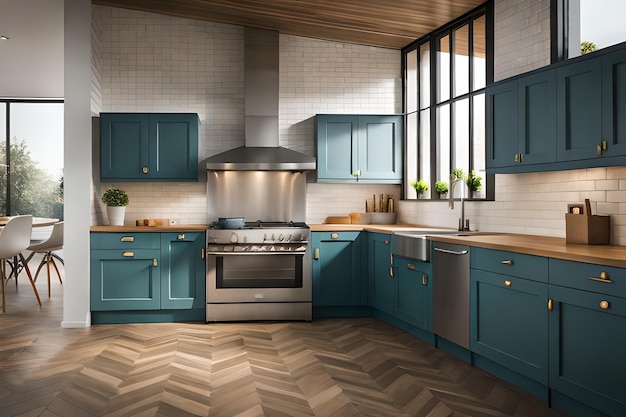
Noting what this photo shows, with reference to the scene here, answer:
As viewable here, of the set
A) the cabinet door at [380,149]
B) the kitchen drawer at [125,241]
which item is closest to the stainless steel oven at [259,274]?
the kitchen drawer at [125,241]

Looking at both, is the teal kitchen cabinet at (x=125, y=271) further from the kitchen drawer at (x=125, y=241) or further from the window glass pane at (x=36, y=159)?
the window glass pane at (x=36, y=159)

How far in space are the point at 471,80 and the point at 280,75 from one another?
91.4 inches

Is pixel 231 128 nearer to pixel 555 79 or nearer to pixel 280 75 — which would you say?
pixel 280 75

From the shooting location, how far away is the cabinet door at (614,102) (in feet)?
10.3

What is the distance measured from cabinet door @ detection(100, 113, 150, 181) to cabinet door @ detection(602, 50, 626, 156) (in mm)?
4397

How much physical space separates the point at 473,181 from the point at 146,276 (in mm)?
3368

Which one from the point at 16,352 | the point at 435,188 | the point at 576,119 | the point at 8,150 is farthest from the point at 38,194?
the point at 576,119

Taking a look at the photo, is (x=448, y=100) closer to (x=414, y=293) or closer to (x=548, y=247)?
(x=414, y=293)

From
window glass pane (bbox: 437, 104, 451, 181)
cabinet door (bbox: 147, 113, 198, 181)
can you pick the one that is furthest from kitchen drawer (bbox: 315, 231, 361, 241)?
cabinet door (bbox: 147, 113, 198, 181)

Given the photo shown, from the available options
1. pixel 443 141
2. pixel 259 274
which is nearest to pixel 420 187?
pixel 443 141

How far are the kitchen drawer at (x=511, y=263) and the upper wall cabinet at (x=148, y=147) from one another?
10.8 ft

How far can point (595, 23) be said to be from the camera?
3836mm

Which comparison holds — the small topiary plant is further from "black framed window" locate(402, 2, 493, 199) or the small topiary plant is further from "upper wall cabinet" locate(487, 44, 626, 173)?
"upper wall cabinet" locate(487, 44, 626, 173)

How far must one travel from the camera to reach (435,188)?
5.86 metres
